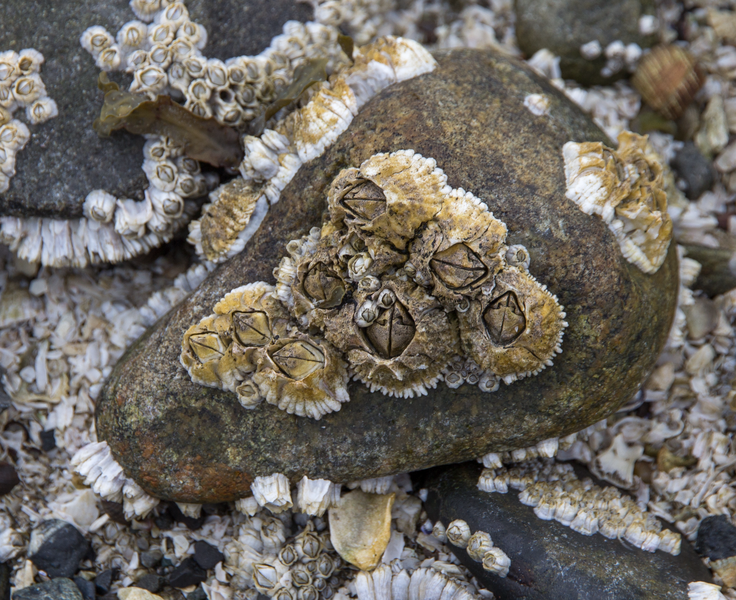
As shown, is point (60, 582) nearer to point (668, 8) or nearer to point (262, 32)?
point (262, 32)

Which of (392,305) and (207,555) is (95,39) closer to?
(392,305)

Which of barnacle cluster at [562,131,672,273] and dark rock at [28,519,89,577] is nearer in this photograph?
barnacle cluster at [562,131,672,273]

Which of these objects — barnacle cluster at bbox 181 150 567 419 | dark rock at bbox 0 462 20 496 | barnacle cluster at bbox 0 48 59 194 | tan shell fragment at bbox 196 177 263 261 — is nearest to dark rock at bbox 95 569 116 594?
dark rock at bbox 0 462 20 496

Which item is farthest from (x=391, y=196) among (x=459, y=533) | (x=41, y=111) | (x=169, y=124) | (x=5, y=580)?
(x=5, y=580)

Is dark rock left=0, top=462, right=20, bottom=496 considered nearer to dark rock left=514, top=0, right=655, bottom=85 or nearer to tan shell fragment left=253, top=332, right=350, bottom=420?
tan shell fragment left=253, top=332, right=350, bottom=420

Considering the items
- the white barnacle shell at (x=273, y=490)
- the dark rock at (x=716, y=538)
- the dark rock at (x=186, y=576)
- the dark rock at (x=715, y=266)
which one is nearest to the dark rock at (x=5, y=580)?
the dark rock at (x=186, y=576)

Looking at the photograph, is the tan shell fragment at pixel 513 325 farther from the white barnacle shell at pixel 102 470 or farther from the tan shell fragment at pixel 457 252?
the white barnacle shell at pixel 102 470
